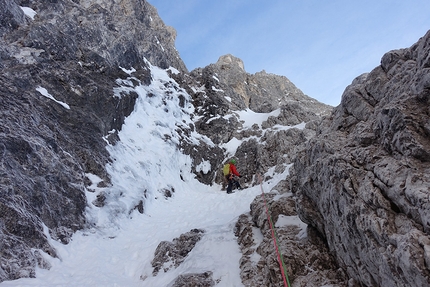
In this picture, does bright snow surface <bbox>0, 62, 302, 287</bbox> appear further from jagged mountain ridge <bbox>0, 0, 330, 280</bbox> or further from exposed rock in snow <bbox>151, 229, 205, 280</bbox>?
jagged mountain ridge <bbox>0, 0, 330, 280</bbox>

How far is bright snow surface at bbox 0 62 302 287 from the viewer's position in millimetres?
7797

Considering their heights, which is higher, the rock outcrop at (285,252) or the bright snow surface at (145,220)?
the bright snow surface at (145,220)

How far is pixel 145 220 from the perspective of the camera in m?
12.7

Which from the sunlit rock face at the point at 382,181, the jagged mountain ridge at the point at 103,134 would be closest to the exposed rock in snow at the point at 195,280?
the jagged mountain ridge at the point at 103,134

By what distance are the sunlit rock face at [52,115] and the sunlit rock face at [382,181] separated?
8.19 meters

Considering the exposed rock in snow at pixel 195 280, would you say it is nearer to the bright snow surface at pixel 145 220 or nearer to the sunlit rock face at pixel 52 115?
the bright snow surface at pixel 145 220

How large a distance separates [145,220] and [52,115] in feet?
23.5

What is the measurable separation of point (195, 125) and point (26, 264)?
21786mm

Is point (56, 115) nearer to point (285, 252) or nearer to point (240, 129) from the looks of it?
point (285, 252)

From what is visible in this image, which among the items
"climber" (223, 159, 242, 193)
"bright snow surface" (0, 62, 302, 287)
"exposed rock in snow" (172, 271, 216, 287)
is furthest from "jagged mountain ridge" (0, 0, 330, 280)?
"climber" (223, 159, 242, 193)

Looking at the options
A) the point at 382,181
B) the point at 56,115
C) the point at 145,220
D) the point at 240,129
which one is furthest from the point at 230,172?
the point at 382,181

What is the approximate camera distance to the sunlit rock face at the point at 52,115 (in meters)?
8.29

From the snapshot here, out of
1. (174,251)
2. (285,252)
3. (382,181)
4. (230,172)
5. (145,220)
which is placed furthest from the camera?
(230,172)

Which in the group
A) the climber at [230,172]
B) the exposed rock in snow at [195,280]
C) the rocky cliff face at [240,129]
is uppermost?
the rocky cliff face at [240,129]
